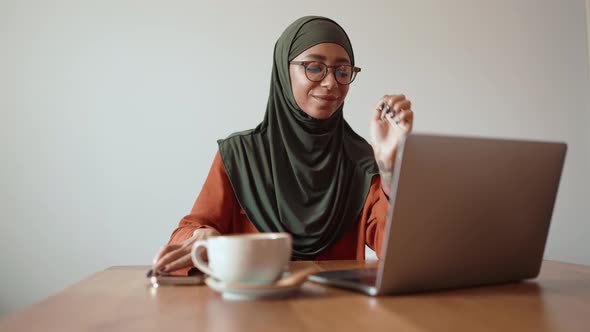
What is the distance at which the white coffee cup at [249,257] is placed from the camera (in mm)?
643

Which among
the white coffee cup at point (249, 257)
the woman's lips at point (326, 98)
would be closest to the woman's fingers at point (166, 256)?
the white coffee cup at point (249, 257)

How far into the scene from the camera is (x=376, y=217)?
4.48 ft

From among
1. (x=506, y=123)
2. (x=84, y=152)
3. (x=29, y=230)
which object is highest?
(x=506, y=123)

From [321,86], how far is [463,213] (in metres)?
0.88

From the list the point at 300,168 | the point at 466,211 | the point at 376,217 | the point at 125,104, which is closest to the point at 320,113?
the point at 300,168

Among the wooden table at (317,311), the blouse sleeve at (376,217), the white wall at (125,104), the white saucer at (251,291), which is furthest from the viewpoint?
the white wall at (125,104)

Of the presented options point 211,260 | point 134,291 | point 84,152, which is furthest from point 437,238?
point 84,152

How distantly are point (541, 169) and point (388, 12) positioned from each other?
2.07 meters

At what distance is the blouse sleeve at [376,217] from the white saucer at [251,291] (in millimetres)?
640

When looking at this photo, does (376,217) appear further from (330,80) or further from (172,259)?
(172,259)

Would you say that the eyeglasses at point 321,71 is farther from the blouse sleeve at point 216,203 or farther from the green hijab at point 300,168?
the blouse sleeve at point 216,203

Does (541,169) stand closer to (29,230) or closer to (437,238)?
(437,238)

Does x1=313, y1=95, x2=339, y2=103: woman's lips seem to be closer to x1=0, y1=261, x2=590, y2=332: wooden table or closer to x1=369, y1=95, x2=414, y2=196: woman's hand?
x1=369, y1=95, x2=414, y2=196: woman's hand

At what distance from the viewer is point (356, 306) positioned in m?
0.59
